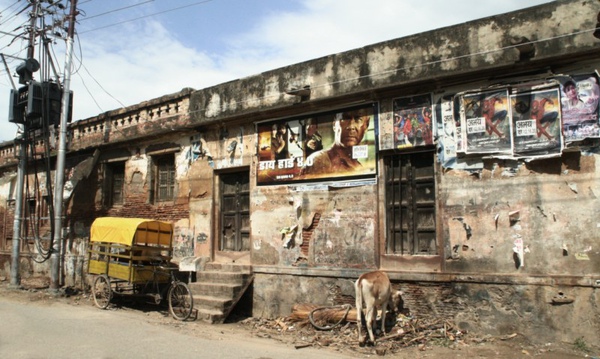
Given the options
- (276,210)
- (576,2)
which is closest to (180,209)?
(276,210)

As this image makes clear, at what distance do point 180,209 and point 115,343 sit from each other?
18.2 ft

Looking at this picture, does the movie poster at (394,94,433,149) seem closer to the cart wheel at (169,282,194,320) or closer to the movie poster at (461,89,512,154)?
the movie poster at (461,89,512,154)

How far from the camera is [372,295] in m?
8.34

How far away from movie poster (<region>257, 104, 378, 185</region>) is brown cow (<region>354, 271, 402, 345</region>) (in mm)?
2201

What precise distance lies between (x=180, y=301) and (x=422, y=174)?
5897mm

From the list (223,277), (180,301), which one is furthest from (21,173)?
(223,277)

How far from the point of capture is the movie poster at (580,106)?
7.59 meters

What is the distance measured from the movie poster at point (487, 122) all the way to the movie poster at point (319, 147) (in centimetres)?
185

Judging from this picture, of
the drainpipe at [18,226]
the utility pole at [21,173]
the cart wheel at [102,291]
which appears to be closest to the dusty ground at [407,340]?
the cart wheel at [102,291]

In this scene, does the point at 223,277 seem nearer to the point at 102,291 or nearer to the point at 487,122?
the point at 102,291

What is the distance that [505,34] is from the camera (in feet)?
27.8

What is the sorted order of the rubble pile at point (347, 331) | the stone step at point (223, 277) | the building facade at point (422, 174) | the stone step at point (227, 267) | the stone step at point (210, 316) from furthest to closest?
the stone step at point (227, 267) < the stone step at point (223, 277) < the stone step at point (210, 316) < the rubble pile at point (347, 331) < the building facade at point (422, 174)

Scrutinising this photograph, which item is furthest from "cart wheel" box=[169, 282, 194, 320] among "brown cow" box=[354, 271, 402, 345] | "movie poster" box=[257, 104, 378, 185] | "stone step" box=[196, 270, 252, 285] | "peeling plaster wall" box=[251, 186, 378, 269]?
"brown cow" box=[354, 271, 402, 345]

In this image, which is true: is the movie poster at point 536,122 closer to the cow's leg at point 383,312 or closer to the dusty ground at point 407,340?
the dusty ground at point 407,340
